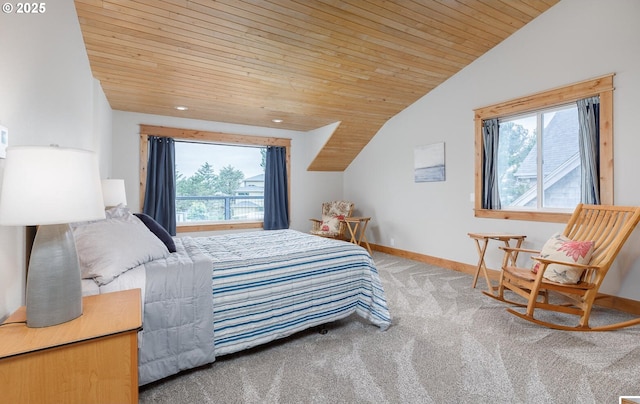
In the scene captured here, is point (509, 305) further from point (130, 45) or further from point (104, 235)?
point (130, 45)

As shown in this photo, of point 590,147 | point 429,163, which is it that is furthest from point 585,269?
point 429,163

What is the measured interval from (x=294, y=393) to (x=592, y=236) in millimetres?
2932

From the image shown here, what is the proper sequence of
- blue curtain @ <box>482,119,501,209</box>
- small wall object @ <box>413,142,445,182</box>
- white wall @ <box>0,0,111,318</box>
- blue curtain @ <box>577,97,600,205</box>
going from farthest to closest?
1. small wall object @ <box>413,142,445,182</box>
2. blue curtain @ <box>482,119,501,209</box>
3. blue curtain @ <box>577,97,600,205</box>
4. white wall @ <box>0,0,111,318</box>

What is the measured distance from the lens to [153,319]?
1.76 m

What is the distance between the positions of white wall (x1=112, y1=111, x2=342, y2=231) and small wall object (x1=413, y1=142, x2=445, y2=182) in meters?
1.59

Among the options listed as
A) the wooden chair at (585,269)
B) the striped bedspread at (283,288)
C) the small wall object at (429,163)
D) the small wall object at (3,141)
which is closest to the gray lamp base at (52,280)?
the small wall object at (3,141)

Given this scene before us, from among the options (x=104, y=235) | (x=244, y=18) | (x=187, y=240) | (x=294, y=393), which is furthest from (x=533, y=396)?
(x=244, y=18)

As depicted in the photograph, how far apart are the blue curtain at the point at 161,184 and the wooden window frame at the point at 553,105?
4.39 metres

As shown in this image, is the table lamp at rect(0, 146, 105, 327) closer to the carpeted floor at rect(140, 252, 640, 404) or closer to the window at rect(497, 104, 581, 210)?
the carpeted floor at rect(140, 252, 640, 404)

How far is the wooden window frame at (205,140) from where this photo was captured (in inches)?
185

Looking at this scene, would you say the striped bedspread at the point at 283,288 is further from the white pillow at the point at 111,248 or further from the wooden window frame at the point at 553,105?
the wooden window frame at the point at 553,105

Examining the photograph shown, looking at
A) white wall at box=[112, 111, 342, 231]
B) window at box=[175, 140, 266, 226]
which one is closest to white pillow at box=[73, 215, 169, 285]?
white wall at box=[112, 111, 342, 231]

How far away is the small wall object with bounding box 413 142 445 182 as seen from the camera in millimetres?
4574

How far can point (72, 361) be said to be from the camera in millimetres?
1050
